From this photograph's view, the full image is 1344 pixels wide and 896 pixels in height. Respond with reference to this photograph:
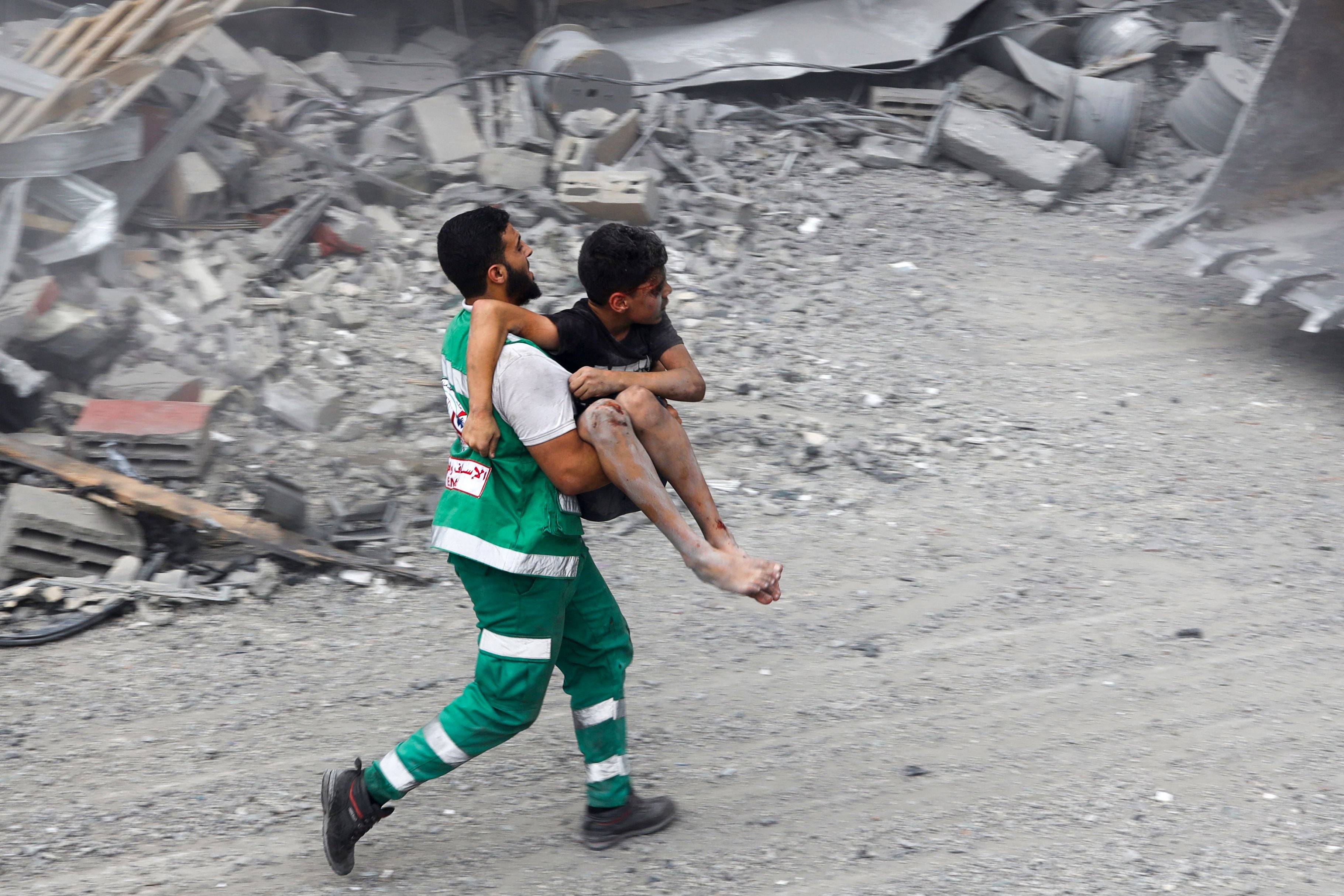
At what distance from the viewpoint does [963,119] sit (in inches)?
369

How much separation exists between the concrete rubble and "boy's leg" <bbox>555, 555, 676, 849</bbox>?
2.01 meters

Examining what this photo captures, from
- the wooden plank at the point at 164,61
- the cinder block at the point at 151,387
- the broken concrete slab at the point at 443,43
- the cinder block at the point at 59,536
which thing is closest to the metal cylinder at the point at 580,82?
the broken concrete slab at the point at 443,43

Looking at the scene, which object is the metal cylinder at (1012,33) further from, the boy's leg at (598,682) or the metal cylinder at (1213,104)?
the boy's leg at (598,682)

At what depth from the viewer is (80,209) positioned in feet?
21.4

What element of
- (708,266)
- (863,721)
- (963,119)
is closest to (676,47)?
(963,119)

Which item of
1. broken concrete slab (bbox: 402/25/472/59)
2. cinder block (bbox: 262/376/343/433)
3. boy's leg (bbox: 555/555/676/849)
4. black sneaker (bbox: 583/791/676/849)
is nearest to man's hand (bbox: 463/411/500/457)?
boy's leg (bbox: 555/555/676/849)

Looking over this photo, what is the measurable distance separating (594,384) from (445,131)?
254 inches

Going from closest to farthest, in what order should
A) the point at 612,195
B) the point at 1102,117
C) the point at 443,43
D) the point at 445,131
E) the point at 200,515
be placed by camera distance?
1. the point at 200,515
2. the point at 612,195
3. the point at 445,131
4. the point at 1102,117
5. the point at 443,43

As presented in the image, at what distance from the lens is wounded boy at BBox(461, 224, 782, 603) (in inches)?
95.7

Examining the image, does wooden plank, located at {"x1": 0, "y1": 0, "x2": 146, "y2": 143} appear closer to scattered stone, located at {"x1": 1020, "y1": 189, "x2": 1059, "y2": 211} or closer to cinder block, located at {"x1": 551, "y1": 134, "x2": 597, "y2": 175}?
cinder block, located at {"x1": 551, "y1": 134, "x2": 597, "y2": 175}

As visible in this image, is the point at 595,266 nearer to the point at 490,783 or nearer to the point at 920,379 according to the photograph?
the point at 490,783

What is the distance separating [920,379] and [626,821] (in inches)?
151

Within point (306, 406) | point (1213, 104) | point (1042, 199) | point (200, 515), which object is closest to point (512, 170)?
point (306, 406)

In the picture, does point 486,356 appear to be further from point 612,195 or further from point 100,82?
point 100,82
